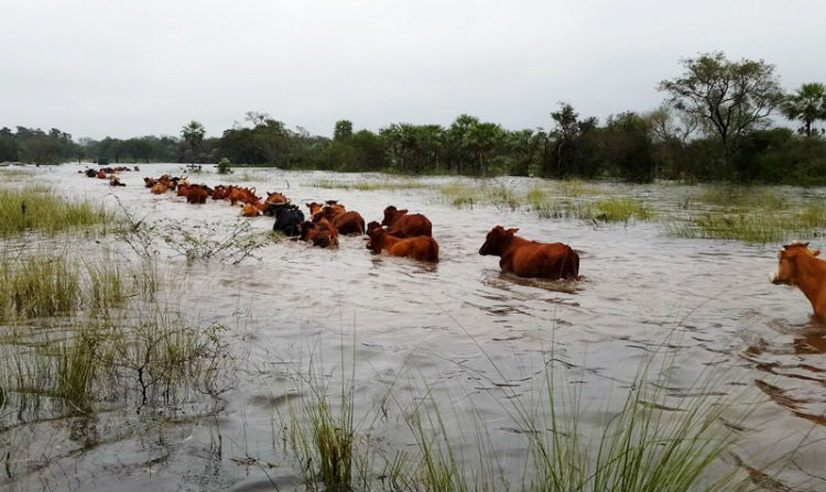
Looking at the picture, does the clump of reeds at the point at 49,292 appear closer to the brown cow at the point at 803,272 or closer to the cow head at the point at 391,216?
the brown cow at the point at 803,272

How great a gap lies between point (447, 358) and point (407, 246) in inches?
187

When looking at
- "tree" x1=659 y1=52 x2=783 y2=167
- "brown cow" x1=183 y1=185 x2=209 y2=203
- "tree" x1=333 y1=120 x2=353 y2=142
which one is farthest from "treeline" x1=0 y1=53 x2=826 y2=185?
Result: "brown cow" x1=183 y1=185 x2=209 y2=203

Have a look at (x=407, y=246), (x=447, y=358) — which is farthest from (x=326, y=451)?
(x=407, y=246)

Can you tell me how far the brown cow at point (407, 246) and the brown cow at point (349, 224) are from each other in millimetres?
2253

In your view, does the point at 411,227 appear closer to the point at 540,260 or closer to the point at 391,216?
the point at 391,216

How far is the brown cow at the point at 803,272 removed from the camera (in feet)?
16.1

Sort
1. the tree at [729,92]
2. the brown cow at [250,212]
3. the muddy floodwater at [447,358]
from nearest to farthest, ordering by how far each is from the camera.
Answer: the muddy floodwater at [447,358]
the brown cow at [250,212]
the tree at [729,92]

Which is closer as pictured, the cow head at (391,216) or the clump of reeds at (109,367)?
the clump of reeds at (109,367)

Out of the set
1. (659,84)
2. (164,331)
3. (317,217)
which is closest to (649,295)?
(164,331)

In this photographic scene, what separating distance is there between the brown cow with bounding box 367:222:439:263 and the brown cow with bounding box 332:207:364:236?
7.39 ft

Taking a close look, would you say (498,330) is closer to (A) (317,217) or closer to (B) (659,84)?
(A) (317,217)

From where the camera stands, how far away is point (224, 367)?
3869mm

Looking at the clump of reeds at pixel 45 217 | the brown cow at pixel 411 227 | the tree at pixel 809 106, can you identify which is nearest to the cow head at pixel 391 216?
the brown cow at pixel 411 227

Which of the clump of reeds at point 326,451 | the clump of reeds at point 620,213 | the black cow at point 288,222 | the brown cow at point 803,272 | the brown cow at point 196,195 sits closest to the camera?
the clump of reeds at point 326,451
